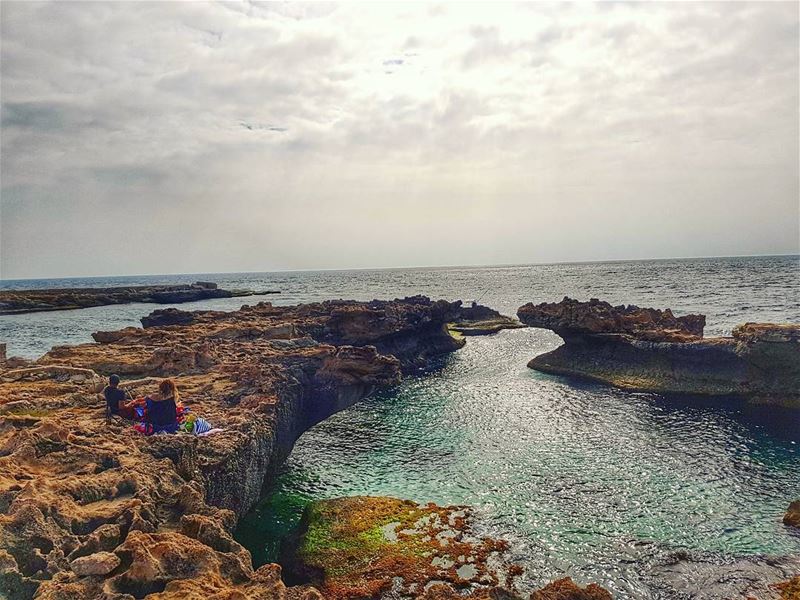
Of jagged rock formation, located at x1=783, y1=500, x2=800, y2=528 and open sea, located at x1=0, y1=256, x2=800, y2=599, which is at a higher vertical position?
jagged rock formation, located at x1=783, y1=500, x2=800, y2=528

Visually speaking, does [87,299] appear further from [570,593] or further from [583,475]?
[570,593]

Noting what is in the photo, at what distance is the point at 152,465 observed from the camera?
12922 mm

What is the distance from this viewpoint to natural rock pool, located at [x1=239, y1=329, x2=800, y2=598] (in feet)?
54.4

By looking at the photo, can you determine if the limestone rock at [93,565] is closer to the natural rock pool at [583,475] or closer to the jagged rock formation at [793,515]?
the natural rock pool at [583,475]

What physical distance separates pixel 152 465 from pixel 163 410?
10.4 ft

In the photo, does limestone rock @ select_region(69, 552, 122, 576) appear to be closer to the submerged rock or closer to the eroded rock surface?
the eroded rock surface

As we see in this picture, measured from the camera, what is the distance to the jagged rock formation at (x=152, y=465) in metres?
8.45

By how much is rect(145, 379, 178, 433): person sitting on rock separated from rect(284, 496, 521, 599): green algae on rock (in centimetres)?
606

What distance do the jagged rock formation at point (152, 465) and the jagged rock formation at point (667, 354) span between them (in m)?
20.9

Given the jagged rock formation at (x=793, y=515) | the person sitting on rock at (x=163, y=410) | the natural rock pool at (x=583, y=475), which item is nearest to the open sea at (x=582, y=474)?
the natural rock pool at (x=583, y=475)

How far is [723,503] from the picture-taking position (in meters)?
19.7

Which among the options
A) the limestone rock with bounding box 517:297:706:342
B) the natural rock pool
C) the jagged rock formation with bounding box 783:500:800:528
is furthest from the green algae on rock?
the limestone rock with bounding box 517:297:706:342

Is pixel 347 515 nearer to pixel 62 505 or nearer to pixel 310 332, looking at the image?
pixel 62 505

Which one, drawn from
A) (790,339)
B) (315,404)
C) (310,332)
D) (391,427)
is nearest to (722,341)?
(790,339)
